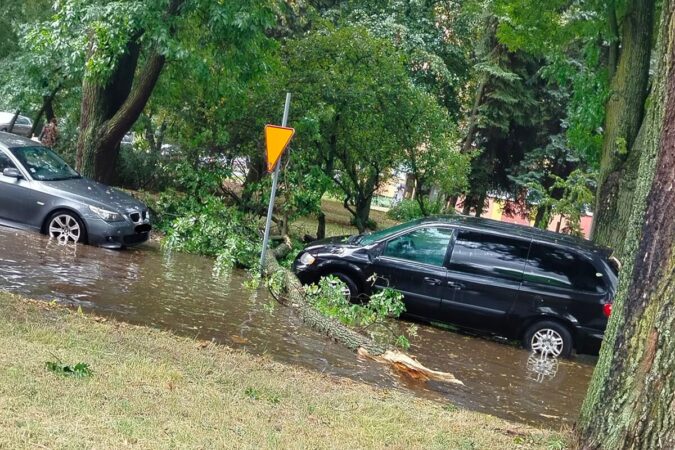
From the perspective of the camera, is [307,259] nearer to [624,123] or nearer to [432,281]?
[432,281]

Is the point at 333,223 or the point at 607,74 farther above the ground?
the point at 607,74

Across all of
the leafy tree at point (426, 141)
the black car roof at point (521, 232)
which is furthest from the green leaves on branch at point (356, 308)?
the leafy tree at point (426, 141)

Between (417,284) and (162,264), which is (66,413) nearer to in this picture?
(417,284)

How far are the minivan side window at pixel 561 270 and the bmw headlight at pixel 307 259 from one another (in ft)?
9.94

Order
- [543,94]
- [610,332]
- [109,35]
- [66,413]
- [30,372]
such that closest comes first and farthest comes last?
[66,413] → [610,332] → [30,372] → [109,35] → [543,94]

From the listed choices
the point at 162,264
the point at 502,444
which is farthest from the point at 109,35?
the point at 502,444

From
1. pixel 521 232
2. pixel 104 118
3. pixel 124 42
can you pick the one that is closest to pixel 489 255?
pixel 521 232

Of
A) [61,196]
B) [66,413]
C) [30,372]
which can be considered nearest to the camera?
[66,413]

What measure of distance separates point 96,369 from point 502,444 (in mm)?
3061

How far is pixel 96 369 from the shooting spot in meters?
5.88

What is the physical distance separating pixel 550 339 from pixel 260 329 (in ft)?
13.1

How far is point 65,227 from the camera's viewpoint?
12836 mm

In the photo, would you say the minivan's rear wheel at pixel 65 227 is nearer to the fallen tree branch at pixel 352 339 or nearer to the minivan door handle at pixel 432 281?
the fallen tree branch at pixel 352 339

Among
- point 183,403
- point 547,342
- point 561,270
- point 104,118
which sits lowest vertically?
point 183,403
